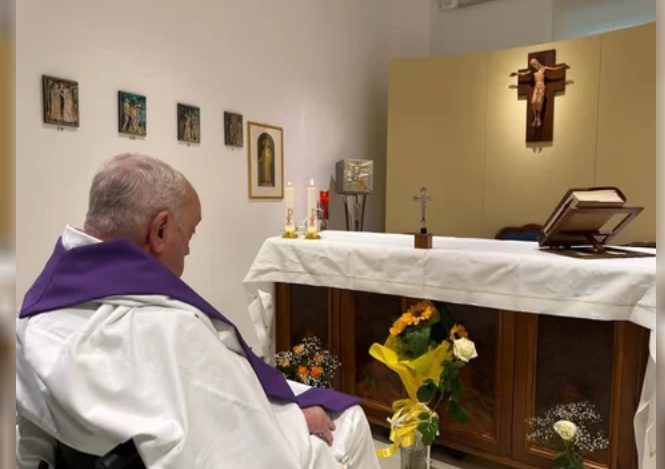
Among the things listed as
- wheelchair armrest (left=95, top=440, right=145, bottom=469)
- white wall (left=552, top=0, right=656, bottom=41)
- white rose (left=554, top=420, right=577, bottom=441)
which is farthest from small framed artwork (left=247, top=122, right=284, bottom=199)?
white wall (left=552, top=0, right=656, bottom=41)

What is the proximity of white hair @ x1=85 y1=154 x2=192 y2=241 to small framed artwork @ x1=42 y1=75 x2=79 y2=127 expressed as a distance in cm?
149

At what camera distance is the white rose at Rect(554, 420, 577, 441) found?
1.70m

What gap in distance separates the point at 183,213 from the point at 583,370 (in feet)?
5.02

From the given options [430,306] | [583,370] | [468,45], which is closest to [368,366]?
[430,306]

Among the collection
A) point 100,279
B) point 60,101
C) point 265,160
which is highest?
point 60,101

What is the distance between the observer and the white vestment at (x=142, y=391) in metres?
0.92

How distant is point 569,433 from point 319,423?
891 millimetres

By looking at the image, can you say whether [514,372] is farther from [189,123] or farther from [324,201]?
[324,201]

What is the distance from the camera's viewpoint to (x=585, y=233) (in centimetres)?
208

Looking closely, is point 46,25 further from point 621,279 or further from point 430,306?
point 621,279

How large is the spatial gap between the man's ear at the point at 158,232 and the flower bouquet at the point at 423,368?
43.5 inches

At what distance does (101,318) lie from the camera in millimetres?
1028

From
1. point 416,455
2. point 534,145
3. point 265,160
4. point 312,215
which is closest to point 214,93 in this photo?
point 265,160

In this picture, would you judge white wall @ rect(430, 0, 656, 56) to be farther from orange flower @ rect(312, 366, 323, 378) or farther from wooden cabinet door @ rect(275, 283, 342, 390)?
orange flower @ rect(312, 366, 323, 378)
